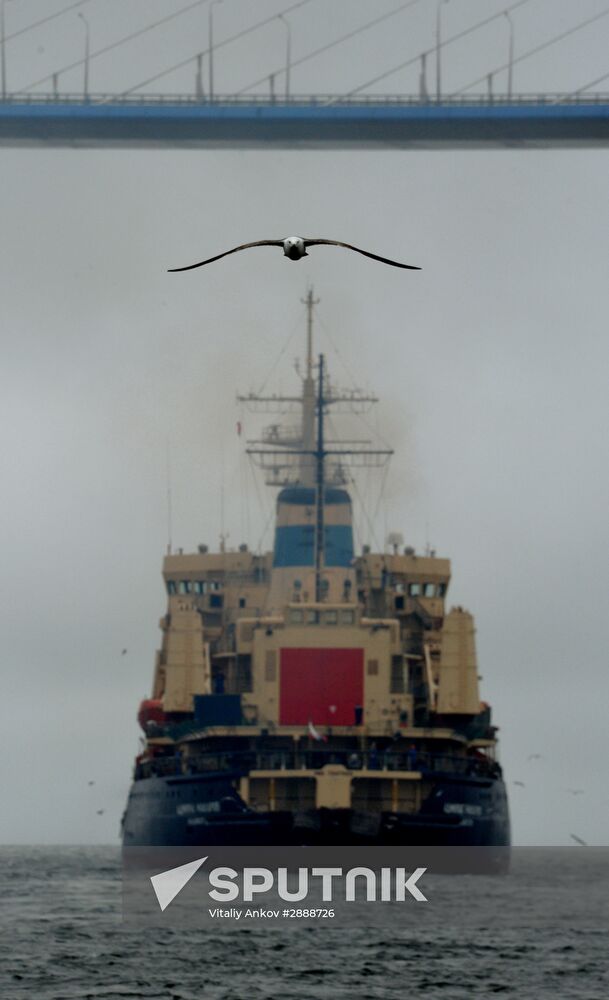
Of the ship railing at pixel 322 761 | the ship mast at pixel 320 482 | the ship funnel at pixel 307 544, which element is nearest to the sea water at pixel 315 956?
the ship railing at pixel 322 761

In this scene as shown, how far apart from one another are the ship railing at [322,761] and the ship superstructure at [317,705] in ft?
0.21

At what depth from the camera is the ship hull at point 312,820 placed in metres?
68.0

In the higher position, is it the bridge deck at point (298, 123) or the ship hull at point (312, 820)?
the bridge deck at point (298, 123)

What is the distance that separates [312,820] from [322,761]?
115 inches

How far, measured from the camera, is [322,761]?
70438 mm

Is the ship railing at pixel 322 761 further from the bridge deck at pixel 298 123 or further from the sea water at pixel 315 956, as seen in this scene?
the bridge deck at pixel 298 123

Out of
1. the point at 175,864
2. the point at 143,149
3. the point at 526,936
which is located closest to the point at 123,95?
the point at 143,149

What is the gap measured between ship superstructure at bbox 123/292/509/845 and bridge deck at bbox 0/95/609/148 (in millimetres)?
20441

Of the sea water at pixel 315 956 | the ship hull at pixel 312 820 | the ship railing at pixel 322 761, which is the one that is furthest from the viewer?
the ship railing at pixel 322 761

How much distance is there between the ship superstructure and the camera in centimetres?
6950

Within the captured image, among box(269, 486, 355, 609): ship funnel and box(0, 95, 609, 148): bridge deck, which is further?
box(0, 95, 609, 148): bridge deck

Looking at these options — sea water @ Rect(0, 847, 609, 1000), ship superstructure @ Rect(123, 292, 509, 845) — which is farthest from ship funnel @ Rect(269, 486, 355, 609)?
sea water @ Rect(0, 847, 609, 1000)

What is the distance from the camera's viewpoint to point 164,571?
84.1 metres

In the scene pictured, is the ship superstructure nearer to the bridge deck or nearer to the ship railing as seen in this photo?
the ship railing
